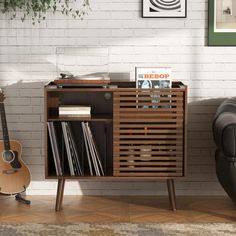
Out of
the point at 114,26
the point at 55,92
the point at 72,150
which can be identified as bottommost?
the point at 72,150

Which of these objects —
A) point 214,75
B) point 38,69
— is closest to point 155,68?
point 214,75

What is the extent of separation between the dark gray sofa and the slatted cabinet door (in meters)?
0.28

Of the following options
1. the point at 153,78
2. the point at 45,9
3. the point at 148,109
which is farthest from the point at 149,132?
the point at 45,9

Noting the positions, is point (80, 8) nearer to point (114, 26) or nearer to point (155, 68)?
point (114, 26)

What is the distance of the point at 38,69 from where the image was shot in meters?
4.80

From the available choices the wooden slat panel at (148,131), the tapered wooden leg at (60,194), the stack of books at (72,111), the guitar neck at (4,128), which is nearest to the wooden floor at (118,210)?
the tapered wooden leg at (60,194)

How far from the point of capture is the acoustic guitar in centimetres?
460

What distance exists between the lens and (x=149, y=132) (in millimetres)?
4355

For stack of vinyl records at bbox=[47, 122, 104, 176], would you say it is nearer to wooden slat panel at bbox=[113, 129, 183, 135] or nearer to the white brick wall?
wooden slat panel at bbox=[113, 129, 183, 135]

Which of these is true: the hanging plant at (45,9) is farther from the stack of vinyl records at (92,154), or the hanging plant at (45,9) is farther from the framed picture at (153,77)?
the stack of vinyl records at (92,154)

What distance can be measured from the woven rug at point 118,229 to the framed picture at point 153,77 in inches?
38.1

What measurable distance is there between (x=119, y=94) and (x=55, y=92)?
1.72ft

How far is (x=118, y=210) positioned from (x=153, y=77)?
0.95m

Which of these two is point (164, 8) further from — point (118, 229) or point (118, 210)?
point (118, 229)
